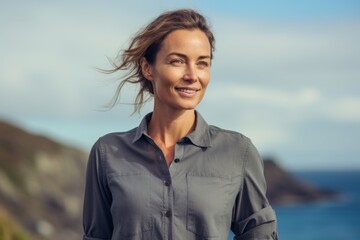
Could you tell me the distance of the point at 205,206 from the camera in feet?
14.3

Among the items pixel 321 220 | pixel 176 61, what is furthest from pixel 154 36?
pixel 321 220

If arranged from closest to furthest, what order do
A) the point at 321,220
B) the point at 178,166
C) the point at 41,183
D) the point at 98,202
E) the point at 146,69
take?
the point at 178,166, the point at 146,69, the point at 98,202, the point at 41,183, the point at 321,220

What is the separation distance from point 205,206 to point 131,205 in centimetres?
40

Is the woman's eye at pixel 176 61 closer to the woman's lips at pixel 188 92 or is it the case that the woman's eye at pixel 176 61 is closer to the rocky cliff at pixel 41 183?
the woman's lips at pixel 188 92

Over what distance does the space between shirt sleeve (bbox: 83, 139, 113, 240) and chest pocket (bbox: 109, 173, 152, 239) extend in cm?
16

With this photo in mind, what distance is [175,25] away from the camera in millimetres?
4438

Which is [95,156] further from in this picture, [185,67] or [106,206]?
[185,67]

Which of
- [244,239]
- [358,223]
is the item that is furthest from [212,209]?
[358,223]

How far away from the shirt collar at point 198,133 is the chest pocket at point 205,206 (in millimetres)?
194

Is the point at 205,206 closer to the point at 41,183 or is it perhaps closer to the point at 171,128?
the point at 171,128

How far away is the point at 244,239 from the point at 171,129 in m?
0.71

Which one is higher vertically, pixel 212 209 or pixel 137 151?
pixel 137 151

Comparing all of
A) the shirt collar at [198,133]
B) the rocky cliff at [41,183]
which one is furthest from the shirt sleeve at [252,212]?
the rocky cliff at [41,183]

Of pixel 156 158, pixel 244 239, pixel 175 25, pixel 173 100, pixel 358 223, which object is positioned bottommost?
pixel 244 239
